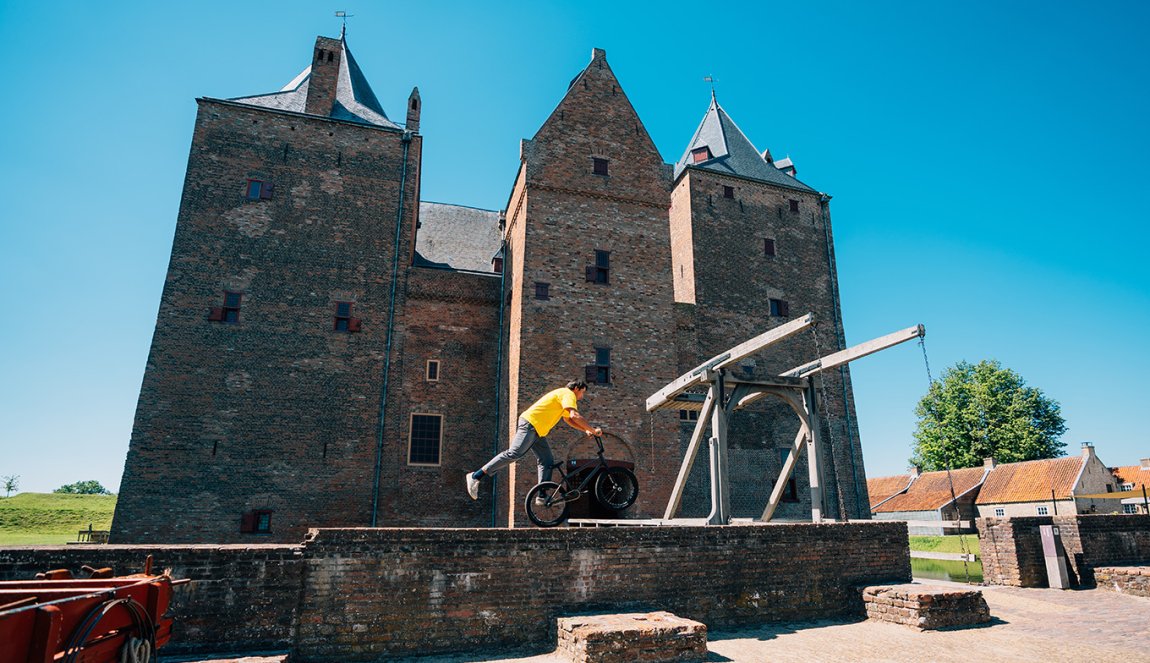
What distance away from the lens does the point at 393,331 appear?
19.3 metres

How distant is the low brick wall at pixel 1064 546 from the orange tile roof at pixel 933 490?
23.7m

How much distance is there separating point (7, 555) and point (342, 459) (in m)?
10.7

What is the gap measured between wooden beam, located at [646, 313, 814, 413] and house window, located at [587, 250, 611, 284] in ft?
19.1

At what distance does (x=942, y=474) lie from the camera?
43438 mm

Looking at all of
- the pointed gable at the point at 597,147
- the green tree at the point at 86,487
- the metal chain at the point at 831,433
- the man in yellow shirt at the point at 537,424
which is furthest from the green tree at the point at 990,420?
the green tree at the point at 86,487

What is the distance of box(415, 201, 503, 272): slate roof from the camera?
2233 cm

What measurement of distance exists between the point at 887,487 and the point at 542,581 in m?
48.4

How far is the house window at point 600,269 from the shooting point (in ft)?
60.9

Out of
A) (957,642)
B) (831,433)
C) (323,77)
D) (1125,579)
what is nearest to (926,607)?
(957,642)

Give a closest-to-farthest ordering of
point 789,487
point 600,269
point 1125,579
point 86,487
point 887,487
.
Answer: point 1125,579, point 600,269, point 789,487, point 887,487, point 86,487

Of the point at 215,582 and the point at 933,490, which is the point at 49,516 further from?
the point at 933,490

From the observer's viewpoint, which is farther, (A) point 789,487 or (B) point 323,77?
(A) point 789,487

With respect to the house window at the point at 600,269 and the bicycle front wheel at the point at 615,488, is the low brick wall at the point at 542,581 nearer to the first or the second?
the bicycle front wheel at the point at 615,488

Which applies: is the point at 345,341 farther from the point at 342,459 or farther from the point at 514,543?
the point at 514,543
